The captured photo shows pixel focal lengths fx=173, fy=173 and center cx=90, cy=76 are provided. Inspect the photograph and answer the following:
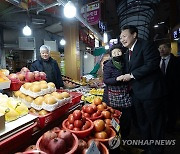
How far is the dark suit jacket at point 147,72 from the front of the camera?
2.69 m

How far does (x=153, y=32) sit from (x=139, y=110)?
23965mm

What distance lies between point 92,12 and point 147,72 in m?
5.49

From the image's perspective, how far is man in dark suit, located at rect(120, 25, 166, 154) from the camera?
2703 millimetres

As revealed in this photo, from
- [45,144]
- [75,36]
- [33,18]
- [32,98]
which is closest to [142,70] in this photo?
[32,98]

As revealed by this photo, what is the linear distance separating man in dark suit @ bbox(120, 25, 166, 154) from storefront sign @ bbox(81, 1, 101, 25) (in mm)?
4581

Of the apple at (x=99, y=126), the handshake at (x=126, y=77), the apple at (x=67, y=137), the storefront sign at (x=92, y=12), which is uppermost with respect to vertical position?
the storefront sign at (x=92, y=12)

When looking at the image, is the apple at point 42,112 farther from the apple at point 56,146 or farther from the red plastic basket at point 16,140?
the apple at point 56,146

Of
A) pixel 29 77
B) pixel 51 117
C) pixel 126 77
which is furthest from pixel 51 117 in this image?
pixel 126 77

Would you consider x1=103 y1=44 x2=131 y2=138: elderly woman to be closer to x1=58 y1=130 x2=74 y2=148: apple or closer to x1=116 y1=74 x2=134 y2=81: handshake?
x1=116 y1=74 x2=134 y2=81: handshake

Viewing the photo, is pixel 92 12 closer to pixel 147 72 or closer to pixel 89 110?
pixel 147 72

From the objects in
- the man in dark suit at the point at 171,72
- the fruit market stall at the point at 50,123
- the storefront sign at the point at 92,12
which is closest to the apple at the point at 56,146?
the fruit market stall at the point at 50,123

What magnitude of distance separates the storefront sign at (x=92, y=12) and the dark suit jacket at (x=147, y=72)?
4.76 meters

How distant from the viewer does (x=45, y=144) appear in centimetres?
128

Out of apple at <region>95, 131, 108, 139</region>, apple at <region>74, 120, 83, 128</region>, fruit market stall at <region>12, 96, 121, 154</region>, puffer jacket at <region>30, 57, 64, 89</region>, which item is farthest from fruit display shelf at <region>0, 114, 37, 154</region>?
puffer jacket at <region>30, 57, 64, 89</region>
